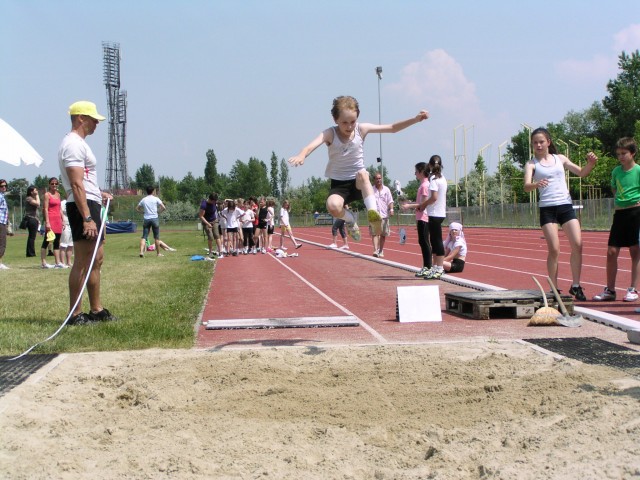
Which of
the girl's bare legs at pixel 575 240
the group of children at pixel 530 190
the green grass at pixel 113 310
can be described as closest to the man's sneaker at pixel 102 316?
the green grass at pixel 113 310

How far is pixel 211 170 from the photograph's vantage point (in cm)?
13100

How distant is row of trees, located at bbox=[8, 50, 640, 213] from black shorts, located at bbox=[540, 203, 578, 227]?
8956 mm

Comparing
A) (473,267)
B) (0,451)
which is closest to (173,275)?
(473,267)

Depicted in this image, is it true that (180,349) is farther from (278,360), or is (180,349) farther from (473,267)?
(473,267)

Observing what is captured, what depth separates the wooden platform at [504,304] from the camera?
23.2 feet

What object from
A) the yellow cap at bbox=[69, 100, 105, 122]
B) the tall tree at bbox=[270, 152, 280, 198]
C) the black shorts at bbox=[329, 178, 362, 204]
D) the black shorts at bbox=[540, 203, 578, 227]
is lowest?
the black shorts at bbox=[540, 203, 578, 227]

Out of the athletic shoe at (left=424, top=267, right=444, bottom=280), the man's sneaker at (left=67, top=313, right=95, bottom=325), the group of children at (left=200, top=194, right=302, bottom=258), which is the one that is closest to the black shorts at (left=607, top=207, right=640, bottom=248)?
the athletic shoe at (left=424, top=267, right=444, bottom=280)

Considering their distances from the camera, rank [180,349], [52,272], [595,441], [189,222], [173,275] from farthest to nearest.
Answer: [189,222] < [52,272] < [173,275] < [180,349] < [595,441]

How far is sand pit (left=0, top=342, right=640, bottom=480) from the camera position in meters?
3.14

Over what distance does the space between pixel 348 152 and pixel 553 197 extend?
9.47ft

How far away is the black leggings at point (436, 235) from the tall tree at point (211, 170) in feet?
398

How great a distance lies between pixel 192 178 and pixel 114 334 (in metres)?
143

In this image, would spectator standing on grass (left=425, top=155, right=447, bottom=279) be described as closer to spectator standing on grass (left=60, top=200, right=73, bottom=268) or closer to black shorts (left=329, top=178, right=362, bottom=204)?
black shorts (left=329, top=178, right=362, bottom=204)

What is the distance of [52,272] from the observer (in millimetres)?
13766
